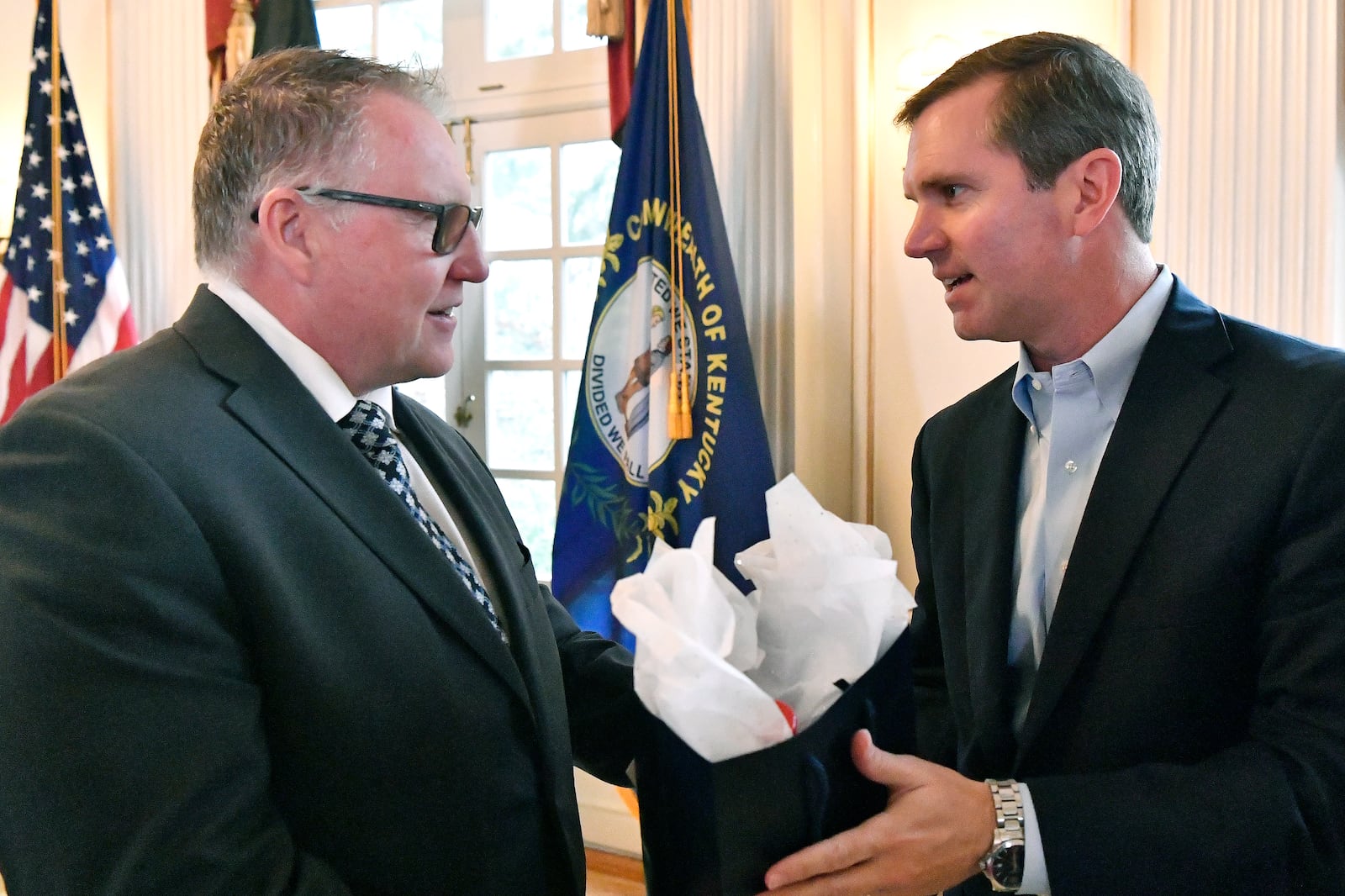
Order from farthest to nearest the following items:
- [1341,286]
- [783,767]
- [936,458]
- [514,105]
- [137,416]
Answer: [514,105], [1341,286], [936,458], [137,416], [783,767]

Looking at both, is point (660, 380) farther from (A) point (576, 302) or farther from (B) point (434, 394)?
(B) point (434, 394)

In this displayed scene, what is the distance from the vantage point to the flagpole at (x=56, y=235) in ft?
12.3

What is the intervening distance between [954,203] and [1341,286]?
1598 millimetres

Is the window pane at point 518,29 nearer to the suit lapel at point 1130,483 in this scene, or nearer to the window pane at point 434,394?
the window pane at point 434,394

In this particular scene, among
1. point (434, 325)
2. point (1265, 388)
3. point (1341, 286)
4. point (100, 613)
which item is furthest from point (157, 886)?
point (1341, 286)

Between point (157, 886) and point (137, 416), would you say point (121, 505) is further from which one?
point (157, 886)

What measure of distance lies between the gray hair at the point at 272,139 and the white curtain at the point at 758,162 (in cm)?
189

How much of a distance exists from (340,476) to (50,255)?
334 centimetres

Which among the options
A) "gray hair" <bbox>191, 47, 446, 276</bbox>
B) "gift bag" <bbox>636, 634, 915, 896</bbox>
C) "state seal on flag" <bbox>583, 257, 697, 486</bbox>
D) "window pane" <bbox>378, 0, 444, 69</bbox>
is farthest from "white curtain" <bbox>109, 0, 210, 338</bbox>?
"gift bag" <bbox>636, 634, 915, 896</bbox>

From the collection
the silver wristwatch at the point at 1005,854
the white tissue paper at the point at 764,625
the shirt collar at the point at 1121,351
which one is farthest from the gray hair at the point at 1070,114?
the silver wristwatch at the point at 1005,854

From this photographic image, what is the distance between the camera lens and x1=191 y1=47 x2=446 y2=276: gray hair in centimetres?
130

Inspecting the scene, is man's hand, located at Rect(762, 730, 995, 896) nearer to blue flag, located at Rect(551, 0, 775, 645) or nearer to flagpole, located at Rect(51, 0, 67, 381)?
blue flag, located at Rect(551, 0, 775, 645)

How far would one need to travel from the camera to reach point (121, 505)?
98 centimetres

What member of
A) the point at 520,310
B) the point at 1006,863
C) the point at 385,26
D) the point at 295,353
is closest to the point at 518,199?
the point at 520,310
